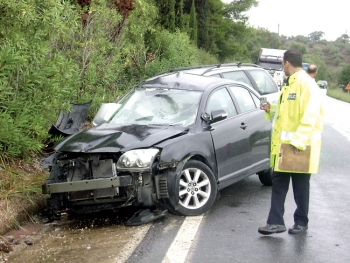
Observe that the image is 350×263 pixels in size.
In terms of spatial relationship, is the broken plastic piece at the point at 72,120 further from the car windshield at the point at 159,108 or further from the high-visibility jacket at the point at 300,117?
the high-visibility jacket at the point at 300,117

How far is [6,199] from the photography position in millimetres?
6512

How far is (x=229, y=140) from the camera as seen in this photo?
7172 millimetres

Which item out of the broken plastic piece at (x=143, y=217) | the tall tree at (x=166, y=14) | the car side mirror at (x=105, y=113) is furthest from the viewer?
the tall tree at (x=166, y=14)

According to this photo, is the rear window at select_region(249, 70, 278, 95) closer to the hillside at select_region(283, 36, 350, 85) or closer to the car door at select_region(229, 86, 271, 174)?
the car door at select_region(229, 86, 271, 174)

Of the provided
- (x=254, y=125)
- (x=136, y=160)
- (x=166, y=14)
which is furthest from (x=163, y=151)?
(x=166, y=14)

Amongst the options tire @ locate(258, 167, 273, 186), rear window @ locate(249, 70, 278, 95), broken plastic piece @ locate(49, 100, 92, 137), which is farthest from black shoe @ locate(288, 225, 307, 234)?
rear window @ locate(249, 70, 278, 95)

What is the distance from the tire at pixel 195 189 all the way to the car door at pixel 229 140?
346 millimetres

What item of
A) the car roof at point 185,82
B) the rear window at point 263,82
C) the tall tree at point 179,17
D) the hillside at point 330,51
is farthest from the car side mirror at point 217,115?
A: the hillside at point 330,51

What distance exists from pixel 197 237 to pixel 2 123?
2.83 meters

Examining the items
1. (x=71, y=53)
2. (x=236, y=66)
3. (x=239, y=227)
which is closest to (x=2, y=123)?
(x=239, y=227)

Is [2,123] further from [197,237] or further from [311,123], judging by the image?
[311,123]

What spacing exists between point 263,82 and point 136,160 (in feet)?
20.7

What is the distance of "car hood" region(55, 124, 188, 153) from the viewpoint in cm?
616

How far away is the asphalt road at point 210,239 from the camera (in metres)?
5.15
